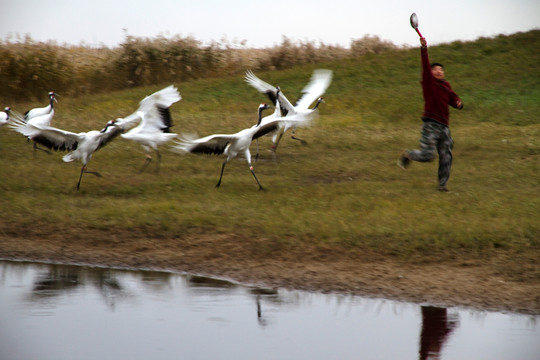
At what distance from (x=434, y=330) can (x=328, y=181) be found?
6540 mm

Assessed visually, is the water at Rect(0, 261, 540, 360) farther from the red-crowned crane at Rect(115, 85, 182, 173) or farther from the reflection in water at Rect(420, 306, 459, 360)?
the red-crowned crane at Rect(115, 85, 182, 173)

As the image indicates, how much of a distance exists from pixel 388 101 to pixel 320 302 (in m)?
14.2

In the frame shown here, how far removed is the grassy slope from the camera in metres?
9.40

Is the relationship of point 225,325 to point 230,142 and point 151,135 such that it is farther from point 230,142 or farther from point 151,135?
point 151,135

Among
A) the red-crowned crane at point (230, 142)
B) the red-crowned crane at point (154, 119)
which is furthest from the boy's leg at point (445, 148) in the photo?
the red-crowned crane at point (154, 119)

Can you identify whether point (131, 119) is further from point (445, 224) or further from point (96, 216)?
point (445, 224)

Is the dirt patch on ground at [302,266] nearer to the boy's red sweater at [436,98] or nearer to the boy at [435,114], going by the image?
the boy at [435,114]

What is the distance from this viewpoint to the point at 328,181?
42.3 ft

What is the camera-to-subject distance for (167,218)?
32.9 feet

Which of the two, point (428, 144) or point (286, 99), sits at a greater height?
point (286, 99)

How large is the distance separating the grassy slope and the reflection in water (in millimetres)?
1643

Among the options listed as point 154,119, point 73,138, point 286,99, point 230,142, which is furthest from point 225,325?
point 286,99

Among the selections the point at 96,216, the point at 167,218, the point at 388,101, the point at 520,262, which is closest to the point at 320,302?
the point at 520,262

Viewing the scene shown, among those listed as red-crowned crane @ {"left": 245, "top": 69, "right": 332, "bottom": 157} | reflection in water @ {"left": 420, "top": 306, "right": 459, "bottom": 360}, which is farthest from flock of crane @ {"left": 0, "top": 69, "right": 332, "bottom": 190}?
reflection in water @ {"left": 420, "top": 306, "right": 459, "bottom": 360}
